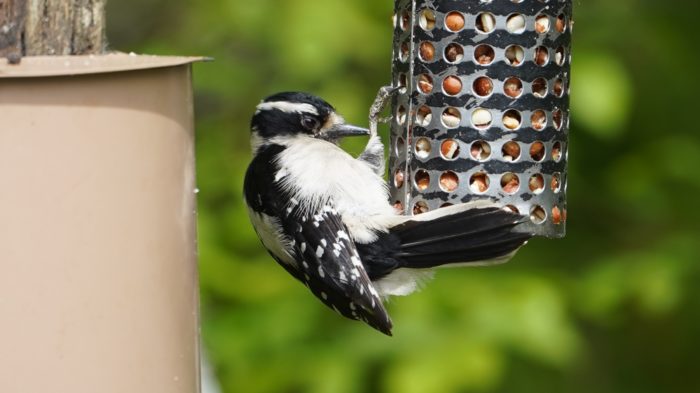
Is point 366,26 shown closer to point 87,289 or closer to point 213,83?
point 213,83

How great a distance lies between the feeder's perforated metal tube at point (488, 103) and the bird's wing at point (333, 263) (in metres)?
0.28

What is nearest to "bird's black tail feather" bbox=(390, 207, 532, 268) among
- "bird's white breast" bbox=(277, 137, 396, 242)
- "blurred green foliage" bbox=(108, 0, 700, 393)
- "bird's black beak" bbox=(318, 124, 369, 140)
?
"bird's white breast" bbox=(277, 137, 396, 242)

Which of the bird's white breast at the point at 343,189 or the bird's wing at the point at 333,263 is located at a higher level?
the bird's white breast at the point at 343,189

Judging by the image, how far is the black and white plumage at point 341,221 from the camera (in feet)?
11.2

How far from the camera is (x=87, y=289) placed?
2.75m

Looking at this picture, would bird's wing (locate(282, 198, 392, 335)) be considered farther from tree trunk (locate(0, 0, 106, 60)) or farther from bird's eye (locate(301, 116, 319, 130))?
tree trunk (locate(0, 0, 106, 60))

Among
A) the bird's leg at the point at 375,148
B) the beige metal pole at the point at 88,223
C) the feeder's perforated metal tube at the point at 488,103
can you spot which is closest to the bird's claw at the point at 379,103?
the bird's leg at the point at 375,148

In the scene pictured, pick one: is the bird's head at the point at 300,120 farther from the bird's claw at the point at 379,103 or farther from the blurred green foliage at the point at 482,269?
the blurred green foliage at the point at 482,269

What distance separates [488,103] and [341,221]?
614 mm

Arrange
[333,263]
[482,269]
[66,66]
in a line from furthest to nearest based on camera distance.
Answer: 1. [482,269]
2. [333,263]
3. [66,66]

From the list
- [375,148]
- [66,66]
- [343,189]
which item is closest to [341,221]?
[343,189]

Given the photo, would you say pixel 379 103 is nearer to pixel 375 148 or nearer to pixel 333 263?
pixel 375 148

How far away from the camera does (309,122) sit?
3.87 meters

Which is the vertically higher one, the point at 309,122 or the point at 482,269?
the point at 309,122
